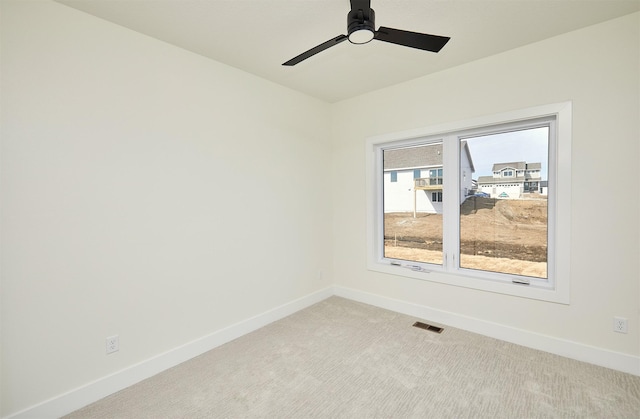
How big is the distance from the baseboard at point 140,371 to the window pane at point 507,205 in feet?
7.29

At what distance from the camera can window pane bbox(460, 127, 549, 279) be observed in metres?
2.70

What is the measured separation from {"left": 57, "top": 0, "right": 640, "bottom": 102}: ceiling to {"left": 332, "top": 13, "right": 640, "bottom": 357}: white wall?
18 cm

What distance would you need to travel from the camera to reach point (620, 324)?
2260 millimetres

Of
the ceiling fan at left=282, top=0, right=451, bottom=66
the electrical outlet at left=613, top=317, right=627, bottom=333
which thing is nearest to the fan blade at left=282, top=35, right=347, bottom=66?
the ceiling fan at left=282, top=0, right=451, bottom=66

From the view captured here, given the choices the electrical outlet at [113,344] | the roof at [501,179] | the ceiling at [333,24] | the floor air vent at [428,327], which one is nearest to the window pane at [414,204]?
the roof at [501,179]

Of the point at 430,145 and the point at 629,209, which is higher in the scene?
the point at 430,145

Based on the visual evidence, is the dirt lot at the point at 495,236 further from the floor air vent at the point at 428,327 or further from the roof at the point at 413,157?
the floor air vent at the point at 428,327

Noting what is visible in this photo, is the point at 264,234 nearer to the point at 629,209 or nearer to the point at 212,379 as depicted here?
the point at 212,379

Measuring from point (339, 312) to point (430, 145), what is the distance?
7.15 feet

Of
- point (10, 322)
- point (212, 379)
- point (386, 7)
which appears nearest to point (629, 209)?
point (386, 7)

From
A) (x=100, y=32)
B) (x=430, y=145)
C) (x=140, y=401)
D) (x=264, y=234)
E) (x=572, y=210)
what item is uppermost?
(x=100, y=32)

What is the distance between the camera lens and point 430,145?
3.35m

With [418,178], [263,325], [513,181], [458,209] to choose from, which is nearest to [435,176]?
[418,178]

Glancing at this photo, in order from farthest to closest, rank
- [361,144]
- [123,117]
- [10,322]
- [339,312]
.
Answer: [361,144] < [339,312] < [123,117] < [10,322]
